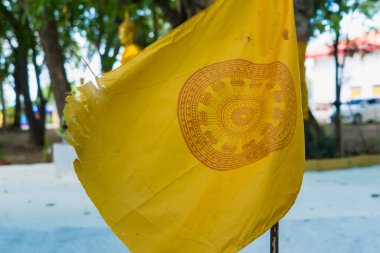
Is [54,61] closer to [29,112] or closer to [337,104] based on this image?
[337,104]

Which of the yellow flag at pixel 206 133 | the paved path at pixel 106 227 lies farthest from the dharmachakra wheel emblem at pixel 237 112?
the paved path at pixel 106 227

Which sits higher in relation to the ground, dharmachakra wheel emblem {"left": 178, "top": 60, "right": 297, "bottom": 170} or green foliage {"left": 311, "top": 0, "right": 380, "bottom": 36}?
green foliage {"left": 311, "top": 0, "right": 380, "bottom": 36}

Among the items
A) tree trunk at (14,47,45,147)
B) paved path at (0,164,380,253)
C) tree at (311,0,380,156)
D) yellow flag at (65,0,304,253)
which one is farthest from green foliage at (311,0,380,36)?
tree trunk at (14,47,45,147)

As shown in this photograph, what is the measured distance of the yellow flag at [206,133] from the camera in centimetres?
208

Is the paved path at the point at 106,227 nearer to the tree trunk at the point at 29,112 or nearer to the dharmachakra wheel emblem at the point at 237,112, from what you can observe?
the dharmachakra wheel emblem at the point at 237,112

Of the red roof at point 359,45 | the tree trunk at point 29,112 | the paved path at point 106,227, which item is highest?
the red roof at point 359,45

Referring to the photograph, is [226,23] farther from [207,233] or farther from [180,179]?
[207,233]

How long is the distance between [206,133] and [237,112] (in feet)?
0.55

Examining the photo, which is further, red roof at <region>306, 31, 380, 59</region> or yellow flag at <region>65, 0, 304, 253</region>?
red roof at <region>306, 31, 380, 59</region>

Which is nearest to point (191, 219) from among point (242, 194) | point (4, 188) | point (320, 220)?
point (242, 194)

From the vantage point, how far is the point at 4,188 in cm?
574

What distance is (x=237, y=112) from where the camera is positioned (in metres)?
2.12

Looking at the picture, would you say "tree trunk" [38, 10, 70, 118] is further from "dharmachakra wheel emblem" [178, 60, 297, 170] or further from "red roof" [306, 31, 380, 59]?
"dharmachakra wheel emblem" [178, 60, 297, 170]

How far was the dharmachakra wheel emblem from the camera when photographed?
2092 millimetres
